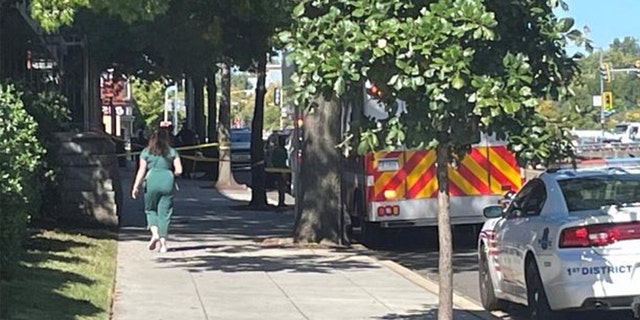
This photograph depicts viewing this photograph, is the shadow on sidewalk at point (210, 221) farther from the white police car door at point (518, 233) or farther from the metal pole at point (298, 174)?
the white police car door at point (518, 233)

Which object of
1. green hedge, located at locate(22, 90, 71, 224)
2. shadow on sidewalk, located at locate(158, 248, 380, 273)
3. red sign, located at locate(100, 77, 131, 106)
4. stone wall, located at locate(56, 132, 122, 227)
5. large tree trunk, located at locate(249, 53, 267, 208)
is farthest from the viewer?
red sign, located at locate(100, 77, 131, 106)

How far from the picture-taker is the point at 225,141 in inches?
1453

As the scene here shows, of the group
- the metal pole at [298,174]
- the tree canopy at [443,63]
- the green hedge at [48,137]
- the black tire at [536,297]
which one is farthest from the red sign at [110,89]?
the tree canopy at [443,63]

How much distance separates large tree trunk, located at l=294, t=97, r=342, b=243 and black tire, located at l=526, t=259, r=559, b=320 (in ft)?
25.6

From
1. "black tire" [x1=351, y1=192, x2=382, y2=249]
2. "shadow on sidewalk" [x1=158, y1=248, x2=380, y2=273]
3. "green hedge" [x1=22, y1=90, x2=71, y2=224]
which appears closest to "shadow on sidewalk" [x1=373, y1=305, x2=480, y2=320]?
"shadow on sidewalk" [x1=158, y1=248, x2=380, y2=273]

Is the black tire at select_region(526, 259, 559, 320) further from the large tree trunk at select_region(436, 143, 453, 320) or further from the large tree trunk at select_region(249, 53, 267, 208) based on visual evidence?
the large tree trunk at select_region(249, 53, 267, 208)

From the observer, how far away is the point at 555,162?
9078 millimetres

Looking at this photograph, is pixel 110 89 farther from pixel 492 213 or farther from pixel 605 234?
pixel 605 234

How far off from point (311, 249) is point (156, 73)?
17055 millimetres

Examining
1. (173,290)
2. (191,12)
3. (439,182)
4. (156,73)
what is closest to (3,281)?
(173,290)

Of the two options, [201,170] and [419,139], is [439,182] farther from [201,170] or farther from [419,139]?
[201,170]

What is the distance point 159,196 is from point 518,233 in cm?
635

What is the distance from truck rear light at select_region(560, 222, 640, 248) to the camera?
1066 centimetres

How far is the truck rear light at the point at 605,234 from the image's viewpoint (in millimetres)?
10664
